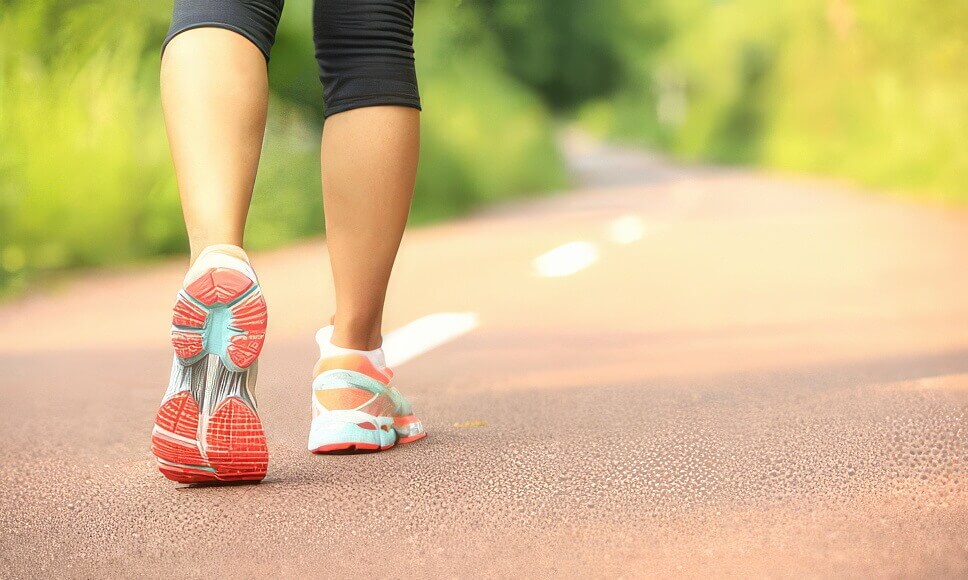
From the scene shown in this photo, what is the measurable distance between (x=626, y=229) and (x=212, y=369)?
428 inches

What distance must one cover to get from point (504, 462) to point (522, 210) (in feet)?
55.1

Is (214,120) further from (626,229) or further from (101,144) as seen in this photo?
(626,229)

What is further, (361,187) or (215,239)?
Result: (361,187)

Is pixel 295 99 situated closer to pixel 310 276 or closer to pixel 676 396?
pixel 310 276

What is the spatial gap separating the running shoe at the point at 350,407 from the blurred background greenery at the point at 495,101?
218 cm

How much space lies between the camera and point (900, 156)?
80.3 feet

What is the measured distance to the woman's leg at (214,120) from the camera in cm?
263

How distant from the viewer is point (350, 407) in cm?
302

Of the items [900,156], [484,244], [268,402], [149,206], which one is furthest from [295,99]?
[900,156]

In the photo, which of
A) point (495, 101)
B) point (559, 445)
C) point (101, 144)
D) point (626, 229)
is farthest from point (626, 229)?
point (495, 101)

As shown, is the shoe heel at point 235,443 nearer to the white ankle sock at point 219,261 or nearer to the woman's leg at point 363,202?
the white ankle sock at point 219,261

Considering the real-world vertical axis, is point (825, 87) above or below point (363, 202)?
above

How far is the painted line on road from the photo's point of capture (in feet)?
38.2

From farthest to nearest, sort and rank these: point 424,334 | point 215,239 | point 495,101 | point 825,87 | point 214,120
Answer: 1. point 825,87
2. point 495,101
3. point 424,334
4. point 214,120
5. point 215,239
